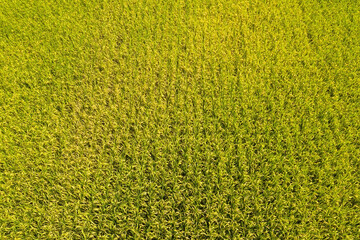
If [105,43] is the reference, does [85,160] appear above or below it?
below

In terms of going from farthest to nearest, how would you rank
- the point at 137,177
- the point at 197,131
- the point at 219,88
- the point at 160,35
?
the point at 160,35
the point at 219,88
the point at 197,131
the point at 137,177

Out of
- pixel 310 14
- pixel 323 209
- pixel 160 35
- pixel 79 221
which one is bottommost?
pixel 79 221

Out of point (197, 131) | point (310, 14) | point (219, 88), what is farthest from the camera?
point (310, 14)

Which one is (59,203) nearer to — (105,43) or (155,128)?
(155,128)

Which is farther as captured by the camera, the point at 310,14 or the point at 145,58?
the point at 310,14

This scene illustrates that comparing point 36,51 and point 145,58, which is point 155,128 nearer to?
point 145,58

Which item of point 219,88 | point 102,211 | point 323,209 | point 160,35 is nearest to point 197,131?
point 219,88
